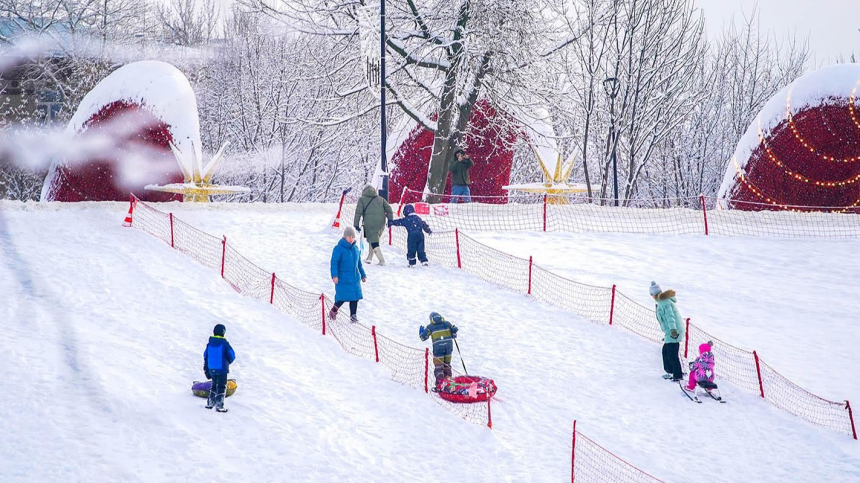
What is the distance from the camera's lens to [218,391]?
32.4ft

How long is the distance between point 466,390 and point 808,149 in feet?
54.8

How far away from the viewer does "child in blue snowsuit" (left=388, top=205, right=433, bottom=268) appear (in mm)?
17234

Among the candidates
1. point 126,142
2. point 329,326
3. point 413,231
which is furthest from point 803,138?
point 126,142

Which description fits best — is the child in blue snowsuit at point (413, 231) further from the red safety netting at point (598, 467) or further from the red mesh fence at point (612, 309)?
the red safety netting at point (598, 467)

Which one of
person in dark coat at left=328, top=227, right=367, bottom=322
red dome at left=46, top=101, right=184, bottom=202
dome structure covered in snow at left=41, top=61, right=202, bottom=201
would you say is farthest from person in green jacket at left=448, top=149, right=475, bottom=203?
person in dark coat at left=328, top=227, right=367, bottom=322

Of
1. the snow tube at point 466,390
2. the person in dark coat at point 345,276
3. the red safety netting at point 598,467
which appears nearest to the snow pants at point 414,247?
the person in dark coat at point 345,276

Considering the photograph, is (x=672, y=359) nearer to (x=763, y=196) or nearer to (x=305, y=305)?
(x=305, y=305)

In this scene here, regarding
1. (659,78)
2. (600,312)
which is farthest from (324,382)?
(659,78)

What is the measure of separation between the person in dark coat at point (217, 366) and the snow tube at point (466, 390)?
2.78m

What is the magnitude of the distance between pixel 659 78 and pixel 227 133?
2094cm

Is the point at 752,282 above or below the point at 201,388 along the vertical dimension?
above

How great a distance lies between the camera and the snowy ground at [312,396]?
8.94 meters

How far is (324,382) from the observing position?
1139cm

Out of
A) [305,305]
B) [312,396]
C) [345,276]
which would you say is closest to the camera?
[312,396]
